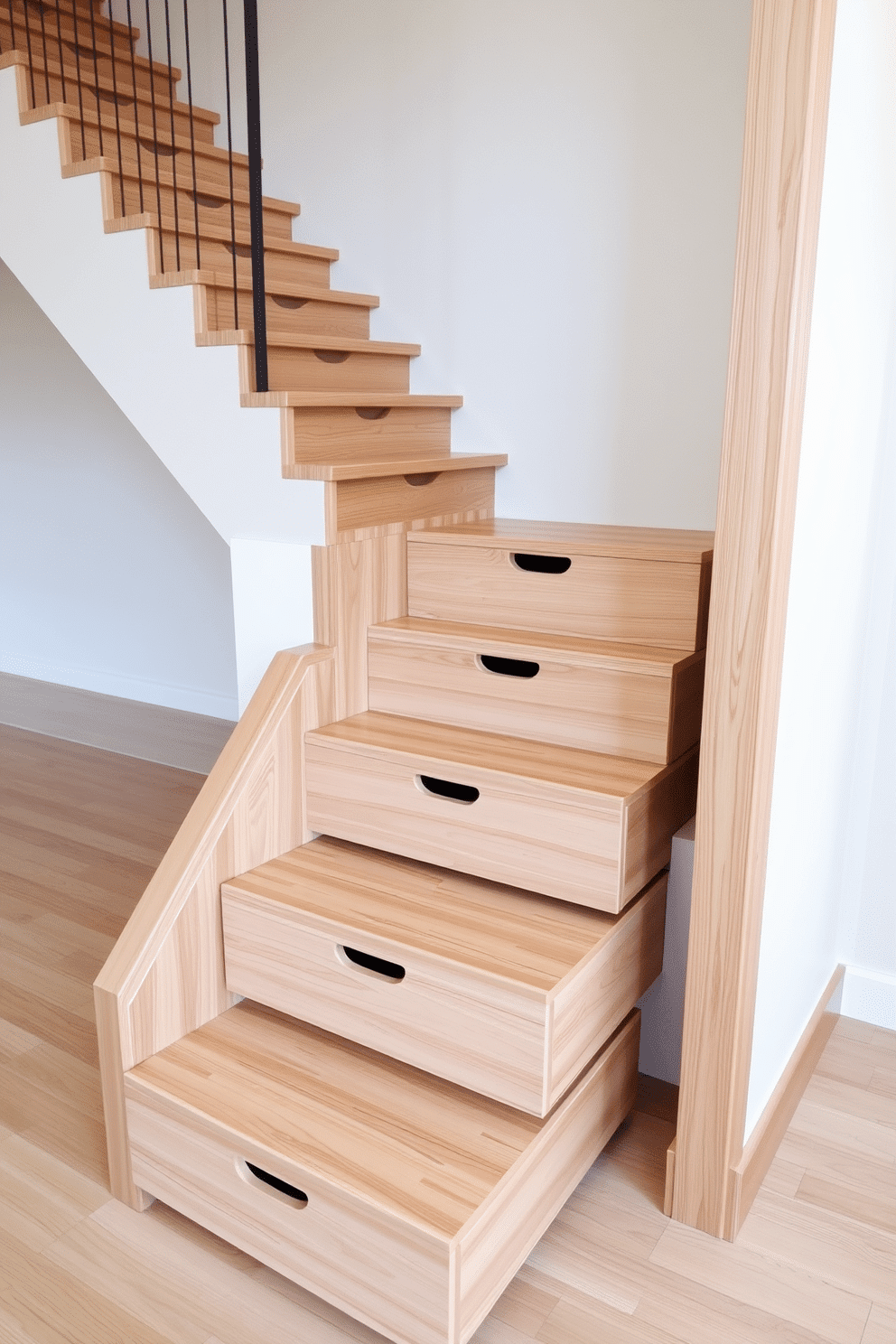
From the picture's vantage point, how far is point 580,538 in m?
2.07

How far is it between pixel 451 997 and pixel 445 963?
0.05 metres

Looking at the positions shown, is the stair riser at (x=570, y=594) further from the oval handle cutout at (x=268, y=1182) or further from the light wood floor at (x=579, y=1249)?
the oval handle cutout at (x=268, y=1182)

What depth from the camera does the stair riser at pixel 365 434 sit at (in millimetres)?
2096

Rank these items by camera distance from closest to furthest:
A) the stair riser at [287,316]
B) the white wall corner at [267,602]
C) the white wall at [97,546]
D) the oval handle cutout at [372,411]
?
the white wall corner at [267,602] < the stair riser at [287,316] < the oval handle cutout at [372,411] < the white wall at [97,546]

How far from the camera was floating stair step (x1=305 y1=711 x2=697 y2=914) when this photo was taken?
1525mm

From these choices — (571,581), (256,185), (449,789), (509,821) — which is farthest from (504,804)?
(256,185)

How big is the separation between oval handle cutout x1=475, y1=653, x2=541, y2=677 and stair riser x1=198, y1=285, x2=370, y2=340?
94 cm

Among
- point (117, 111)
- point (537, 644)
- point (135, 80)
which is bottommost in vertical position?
point (537, 644)

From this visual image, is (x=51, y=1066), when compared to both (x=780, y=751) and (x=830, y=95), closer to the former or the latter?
(x=780, y=751)

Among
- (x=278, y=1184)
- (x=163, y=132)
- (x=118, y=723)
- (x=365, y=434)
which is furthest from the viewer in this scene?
(x=118, y=723)

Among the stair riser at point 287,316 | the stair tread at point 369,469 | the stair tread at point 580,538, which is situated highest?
the stair riser at point 287,316

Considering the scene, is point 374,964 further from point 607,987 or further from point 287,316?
point 287,316

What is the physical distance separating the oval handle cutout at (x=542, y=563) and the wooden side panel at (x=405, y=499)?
0.54 feet

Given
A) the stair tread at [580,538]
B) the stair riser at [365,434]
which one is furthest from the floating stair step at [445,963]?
the stair riser at [365,434]
